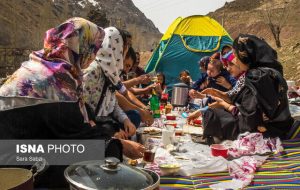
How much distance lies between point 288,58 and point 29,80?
53.5 ft

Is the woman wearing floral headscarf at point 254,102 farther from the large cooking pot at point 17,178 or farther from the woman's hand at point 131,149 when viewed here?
the large cooking pot at point 17,178

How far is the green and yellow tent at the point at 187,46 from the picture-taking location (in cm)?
845

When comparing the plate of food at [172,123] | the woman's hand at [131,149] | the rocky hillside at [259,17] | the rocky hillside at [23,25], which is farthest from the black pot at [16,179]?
the rocky hillside at [259,17]

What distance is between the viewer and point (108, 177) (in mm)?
1319

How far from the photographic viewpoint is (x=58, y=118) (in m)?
1.85

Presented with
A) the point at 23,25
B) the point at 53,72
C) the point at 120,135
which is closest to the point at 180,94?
the point at 120,135

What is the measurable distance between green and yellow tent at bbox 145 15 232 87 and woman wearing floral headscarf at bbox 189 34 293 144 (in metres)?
4.97

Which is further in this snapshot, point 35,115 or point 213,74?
point 213,74

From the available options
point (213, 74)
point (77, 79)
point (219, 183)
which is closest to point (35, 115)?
point (77, 79)

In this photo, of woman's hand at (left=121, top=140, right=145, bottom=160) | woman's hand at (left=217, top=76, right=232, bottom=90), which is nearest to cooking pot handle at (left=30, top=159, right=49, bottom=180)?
woman's hand at (left=121, top=140, right=145, bottom=160)

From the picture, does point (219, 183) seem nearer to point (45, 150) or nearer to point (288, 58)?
point (45, 150)

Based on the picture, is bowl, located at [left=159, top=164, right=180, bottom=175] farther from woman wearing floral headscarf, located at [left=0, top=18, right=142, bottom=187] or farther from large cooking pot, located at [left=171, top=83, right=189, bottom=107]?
large cooking pot, located at [left=171, top=83, right=189, bottom=107]

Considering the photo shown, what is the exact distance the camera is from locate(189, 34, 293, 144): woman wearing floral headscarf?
3.02 meters

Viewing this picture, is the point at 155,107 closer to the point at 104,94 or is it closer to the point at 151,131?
the point at 151,131
